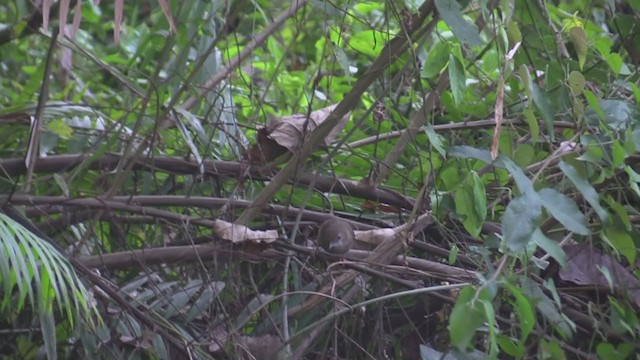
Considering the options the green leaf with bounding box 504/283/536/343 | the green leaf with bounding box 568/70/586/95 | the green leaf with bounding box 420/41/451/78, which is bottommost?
the green leaf with bounding box 504/283/536/343

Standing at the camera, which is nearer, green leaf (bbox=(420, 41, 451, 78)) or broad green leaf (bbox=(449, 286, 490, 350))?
broad green leaf (bbox=(449, 286, 490, 350))

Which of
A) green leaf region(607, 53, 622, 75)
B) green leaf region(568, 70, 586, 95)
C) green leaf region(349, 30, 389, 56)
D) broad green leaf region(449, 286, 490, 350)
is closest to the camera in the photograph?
broad green leaf region(449, 286, 490, 350)

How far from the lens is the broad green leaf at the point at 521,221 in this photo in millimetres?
1164

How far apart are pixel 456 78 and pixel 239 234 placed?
1.45 feet

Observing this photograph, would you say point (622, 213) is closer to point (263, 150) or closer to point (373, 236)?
point (373, 236)

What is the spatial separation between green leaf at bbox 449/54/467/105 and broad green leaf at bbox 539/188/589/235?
0.54ft

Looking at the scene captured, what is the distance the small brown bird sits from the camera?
153cm

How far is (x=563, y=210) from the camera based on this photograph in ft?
3.99

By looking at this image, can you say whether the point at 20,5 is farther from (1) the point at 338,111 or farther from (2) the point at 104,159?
(1) the point at 338,111

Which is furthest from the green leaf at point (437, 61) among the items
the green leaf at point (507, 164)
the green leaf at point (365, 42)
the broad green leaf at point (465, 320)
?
the green leaf at point (365, 42)

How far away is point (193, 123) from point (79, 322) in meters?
0.45

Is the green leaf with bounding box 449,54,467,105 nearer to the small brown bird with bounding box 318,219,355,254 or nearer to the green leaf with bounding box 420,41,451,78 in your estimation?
the green leaf with bounding box 420,41,451,78

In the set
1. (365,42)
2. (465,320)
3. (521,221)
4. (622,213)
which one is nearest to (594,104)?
(622,213)

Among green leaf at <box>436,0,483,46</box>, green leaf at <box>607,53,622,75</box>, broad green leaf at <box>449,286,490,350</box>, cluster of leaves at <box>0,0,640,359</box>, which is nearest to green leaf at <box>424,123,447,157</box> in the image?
cluster of leaves at <box>0,0,640,359</box>
